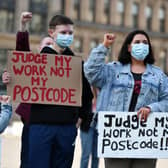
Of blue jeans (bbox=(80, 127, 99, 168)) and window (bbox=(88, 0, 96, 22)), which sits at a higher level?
window (bbox=(88, 0, 96, 22))

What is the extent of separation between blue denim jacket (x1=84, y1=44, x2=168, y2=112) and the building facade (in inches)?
1452

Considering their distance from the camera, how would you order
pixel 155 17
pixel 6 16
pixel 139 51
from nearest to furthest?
pixel 139 51
pixel 6 16
pixel 155 17

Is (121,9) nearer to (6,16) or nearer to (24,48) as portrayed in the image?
(6,16)

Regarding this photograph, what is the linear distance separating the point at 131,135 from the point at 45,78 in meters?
0.93

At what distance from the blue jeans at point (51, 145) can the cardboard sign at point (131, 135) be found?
0.94 ft

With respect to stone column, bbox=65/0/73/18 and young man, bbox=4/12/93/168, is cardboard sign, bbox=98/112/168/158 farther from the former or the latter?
stone column, bbox=65/0/73/18

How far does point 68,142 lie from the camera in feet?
15.6

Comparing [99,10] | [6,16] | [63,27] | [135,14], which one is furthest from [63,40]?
[135,14]

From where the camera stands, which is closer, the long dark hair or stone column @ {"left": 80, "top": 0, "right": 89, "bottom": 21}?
the long dark hair

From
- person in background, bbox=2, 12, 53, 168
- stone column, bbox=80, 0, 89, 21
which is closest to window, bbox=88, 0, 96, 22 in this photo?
stone column, bbox=80, 0, 89, 21

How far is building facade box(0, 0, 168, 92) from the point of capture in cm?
4467

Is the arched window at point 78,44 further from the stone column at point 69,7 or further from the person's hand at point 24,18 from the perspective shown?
the person's hand at point 24,18

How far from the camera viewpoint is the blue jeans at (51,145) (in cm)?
466

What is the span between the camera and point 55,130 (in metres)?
4.67
